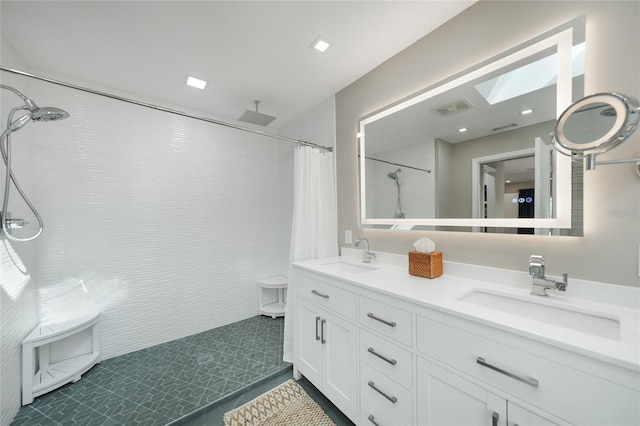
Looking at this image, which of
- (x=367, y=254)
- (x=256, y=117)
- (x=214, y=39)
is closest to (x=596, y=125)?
(x=367, y=254)

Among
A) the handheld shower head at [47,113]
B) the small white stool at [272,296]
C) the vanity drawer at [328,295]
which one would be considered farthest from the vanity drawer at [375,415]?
the handheld shower head at [47,113]

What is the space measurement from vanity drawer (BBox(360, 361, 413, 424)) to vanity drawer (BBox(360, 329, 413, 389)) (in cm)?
4

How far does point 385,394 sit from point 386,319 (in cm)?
37

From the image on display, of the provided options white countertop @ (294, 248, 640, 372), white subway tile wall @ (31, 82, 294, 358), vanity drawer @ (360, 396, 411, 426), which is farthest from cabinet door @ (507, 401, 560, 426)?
white subway tile wall @ (31, 82, 294, 358)

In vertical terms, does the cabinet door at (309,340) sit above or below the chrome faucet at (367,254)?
below

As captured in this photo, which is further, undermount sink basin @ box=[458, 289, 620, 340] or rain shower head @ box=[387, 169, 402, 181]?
rain shower head @ box=[387, 169, 402, 181]

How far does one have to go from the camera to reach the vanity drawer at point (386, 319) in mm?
1102

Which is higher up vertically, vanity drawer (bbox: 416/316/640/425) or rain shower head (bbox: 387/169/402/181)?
rain shower head (bbox: 387/169/402/181)

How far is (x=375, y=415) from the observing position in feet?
4.08

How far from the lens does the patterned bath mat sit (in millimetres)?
1487

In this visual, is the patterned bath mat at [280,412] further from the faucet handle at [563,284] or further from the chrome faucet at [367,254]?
the faucet handle at [563,284]

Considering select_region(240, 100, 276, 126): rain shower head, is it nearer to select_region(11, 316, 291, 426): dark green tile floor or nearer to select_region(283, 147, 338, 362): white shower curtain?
select_region(283, 147, 338, 362): white shower curtain

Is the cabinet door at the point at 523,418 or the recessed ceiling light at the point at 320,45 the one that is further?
the recessed ceiling light at the point at 320,45

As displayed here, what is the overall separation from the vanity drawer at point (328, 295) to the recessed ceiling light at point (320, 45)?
1.64m
